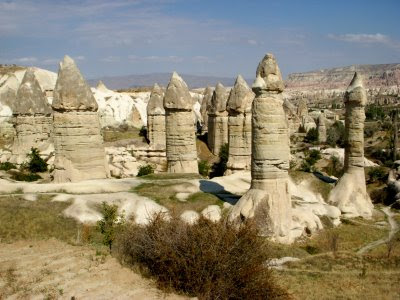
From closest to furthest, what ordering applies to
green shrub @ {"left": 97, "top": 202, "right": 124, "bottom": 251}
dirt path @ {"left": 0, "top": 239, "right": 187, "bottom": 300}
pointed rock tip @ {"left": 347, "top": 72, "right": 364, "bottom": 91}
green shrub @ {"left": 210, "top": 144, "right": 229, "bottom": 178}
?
dirt path @ {"left": 0, "top": 239, "right": 187, "bottom": 300} < green shrub @ {"left": 97, "top": 202, "right": 124, "bottom": 251} < pointed rock tip @ {"left": 347, "top": 72, "right": 364, "bottom": 91} < green shrub @ {"left": 210, "top": 144, "right": 229, "bottom": 178}

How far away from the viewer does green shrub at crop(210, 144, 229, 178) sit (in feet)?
93.0

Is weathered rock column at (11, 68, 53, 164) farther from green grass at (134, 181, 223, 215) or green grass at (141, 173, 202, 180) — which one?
green grass at (134, 181, 223, 215)

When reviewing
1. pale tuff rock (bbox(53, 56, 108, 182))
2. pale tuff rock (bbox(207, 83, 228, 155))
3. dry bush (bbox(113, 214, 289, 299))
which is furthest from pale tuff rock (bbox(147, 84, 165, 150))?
dry bush (bbox(113, 214, 289, 299))

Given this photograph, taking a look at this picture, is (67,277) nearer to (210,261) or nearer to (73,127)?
(210,261)

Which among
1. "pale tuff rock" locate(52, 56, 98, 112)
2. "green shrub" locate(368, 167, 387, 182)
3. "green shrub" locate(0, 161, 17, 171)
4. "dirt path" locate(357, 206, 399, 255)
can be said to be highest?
"pale tuff rock" locate(52, 56, 98, 112)

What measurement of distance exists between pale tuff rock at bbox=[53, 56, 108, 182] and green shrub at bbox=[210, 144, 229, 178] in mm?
11185

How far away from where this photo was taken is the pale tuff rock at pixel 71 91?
59.2ft

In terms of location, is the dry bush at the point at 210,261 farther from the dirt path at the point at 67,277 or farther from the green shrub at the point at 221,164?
the green shrub at the point at 221,164

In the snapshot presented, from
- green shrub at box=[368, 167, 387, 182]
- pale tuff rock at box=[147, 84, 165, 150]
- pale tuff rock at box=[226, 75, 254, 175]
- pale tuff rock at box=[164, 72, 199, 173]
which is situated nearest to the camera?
pale tuff rock at box=[164, 72, 199, 173]

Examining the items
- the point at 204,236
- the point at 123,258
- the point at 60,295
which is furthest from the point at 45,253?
the point at 204,236

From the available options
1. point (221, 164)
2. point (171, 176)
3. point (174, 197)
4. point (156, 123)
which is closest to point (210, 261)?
point (174, 197)

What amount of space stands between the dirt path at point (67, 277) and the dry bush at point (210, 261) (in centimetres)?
41

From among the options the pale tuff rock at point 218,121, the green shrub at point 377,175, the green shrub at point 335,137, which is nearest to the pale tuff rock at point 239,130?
the pale tuff rock at point 218,121

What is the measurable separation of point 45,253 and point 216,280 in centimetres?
481
